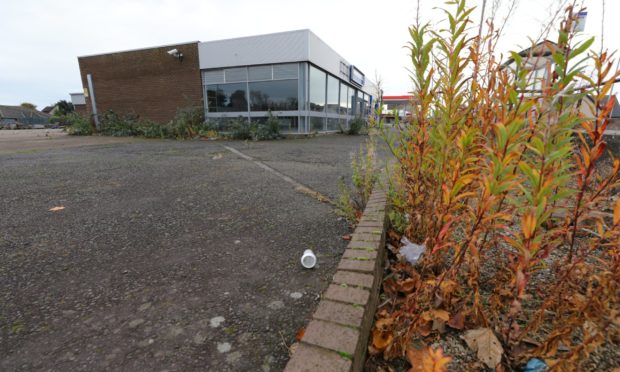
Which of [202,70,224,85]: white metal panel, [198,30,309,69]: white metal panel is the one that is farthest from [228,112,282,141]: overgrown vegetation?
[202,70,224,85]: white metal panel

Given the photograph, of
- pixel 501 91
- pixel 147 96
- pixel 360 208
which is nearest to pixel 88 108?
pixel 147 96

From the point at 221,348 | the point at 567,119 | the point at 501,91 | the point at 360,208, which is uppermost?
the point at 501,91

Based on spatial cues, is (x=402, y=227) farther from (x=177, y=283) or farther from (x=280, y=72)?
(x=280, y=72)

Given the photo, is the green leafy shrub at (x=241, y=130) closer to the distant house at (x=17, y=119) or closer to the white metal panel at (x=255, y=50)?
the white metal panel at (x=255, y=50)

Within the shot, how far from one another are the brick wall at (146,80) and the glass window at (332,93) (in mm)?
6618

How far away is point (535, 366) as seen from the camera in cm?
109

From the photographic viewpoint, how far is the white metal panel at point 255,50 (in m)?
12.0

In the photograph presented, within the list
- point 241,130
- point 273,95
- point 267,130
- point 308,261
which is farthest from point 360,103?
point 308,261

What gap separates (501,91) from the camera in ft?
4.38

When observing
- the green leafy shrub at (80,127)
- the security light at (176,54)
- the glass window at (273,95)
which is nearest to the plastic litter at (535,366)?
the glass window at (273,95)

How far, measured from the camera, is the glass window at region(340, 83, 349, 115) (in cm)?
1773

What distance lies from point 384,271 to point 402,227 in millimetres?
451

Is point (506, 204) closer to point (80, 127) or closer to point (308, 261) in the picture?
point (308, 261)

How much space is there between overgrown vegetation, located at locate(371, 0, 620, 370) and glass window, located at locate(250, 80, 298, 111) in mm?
11329
